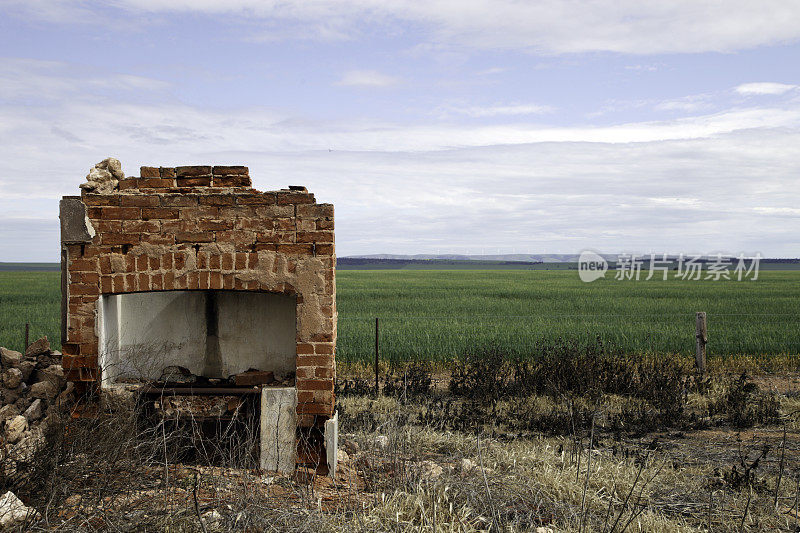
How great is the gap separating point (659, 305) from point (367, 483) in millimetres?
24671

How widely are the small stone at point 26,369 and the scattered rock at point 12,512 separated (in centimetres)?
337

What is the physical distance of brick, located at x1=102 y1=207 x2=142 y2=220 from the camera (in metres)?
5.77

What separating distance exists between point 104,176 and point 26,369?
2.59 metres

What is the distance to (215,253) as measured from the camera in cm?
573

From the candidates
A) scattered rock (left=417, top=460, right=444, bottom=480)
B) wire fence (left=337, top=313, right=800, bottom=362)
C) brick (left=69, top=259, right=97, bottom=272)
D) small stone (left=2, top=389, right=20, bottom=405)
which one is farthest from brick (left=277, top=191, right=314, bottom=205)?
wire fence (left=337, top=313, right=800, bottom=362)

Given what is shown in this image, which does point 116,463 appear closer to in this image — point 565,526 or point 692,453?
point 565,526

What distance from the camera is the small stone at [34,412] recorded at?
6137 millimetres

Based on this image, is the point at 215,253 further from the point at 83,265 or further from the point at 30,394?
the point at 30,394

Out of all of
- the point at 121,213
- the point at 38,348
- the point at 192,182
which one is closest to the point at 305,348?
the point at 192,182

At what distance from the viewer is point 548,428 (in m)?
8.17

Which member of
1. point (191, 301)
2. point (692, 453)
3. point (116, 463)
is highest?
point (191, 301)

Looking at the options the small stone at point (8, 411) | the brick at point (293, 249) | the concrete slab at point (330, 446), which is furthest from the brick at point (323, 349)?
the small stone at point (8, 411)

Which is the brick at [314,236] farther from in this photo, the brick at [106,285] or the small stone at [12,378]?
the small stone at [12,378]

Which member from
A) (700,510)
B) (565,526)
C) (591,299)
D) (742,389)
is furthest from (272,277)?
(591,299)
